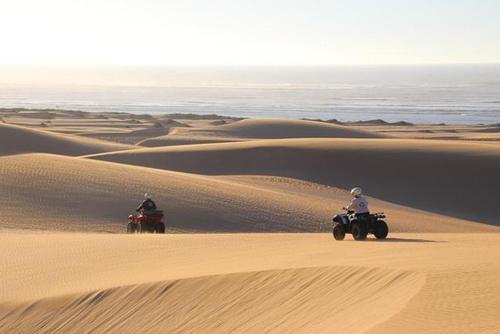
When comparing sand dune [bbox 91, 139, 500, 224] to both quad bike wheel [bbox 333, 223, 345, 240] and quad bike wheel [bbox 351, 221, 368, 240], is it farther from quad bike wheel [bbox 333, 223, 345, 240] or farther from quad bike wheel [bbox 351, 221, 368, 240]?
quad bike wheel [bbox 351, 221, 368, 240]

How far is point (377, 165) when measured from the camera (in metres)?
38.6

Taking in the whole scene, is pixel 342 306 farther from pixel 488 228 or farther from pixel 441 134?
pixel 441 134

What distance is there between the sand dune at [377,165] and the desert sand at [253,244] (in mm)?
81

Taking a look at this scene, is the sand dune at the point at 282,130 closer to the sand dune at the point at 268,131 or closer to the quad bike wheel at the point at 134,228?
the sand dune at the point at 268,131

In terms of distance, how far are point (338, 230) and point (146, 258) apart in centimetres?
312

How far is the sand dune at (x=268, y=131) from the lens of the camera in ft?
194

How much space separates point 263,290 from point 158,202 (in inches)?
569

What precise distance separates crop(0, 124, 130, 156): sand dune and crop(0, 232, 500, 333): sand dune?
102 feet

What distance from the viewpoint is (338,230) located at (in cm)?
1639

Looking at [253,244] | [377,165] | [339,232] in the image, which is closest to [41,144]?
[377,165]

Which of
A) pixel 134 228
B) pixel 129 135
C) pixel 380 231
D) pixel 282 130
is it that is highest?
pixel 282 130

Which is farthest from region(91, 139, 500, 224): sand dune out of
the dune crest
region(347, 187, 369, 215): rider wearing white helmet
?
the dune crest

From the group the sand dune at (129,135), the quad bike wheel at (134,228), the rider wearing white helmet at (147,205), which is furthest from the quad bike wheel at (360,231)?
the sand dune at (129,135)

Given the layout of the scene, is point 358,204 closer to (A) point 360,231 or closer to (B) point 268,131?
(A) point 360,231
